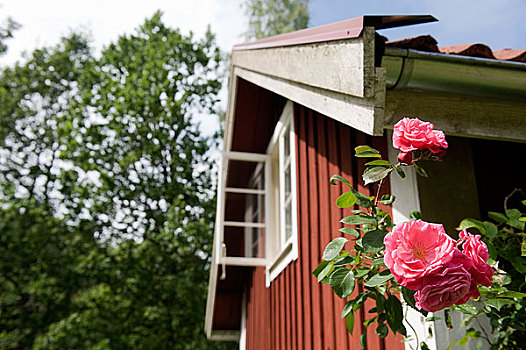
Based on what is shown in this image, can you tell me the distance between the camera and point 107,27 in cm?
1838

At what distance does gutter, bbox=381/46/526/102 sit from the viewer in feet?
6.00

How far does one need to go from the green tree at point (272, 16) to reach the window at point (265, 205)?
10581mm

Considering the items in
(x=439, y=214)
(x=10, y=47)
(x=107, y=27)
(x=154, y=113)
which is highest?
(x=107, y=27)

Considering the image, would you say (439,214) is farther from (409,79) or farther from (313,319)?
(313,319)

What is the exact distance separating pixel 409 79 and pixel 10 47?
713 inches

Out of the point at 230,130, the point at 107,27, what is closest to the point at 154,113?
the point at 107,27

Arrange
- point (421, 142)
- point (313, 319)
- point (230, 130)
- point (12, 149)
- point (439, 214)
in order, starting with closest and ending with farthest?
1. point (421, 142)
2. point (439, 214)
3. point (313, 319)
4. point (230, 130)
5. point (12, 149)

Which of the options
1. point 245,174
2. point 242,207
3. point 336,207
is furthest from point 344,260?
point 242,207

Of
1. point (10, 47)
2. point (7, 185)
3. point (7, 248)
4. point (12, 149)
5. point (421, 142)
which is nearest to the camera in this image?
point (421, 142)

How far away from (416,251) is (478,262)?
0.50 ft

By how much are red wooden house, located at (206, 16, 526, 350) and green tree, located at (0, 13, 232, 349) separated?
7000mm

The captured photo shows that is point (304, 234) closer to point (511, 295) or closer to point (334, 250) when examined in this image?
point (334, 250)

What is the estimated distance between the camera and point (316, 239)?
328 centimetres

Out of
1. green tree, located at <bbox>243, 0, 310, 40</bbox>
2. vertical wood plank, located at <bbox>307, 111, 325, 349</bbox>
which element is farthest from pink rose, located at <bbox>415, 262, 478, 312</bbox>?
green tree, located at <bbox>243, 0, 310, 40</bbox>
